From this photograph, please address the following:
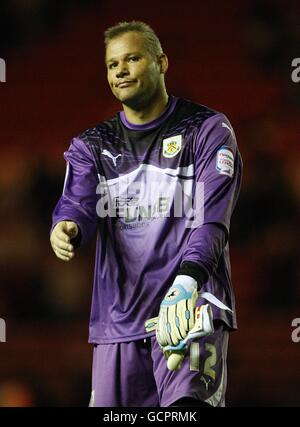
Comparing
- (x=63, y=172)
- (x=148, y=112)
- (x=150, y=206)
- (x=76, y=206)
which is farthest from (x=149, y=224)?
(x=63, y=172)

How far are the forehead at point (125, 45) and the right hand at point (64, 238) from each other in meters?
0.46

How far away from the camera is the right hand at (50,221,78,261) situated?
201 centimetres

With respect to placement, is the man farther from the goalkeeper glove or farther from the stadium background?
the stadium background

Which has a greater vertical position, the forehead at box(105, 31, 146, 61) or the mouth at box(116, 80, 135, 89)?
the forehead at box(105, 31, 146, 61)

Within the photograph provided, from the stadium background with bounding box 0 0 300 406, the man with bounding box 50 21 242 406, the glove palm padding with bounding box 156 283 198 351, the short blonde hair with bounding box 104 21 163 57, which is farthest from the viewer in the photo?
the stadium background with bounding box 0 0 300 406

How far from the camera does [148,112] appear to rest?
226cm

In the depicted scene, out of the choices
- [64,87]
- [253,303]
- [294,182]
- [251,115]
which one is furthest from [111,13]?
[253,303]

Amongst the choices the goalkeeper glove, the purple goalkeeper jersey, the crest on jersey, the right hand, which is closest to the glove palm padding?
the goalkeeper glove

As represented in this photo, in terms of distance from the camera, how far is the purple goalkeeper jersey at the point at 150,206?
2.10m

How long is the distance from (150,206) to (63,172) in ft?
3.32

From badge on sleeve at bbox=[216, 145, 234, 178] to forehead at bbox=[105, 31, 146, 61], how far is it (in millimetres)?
353

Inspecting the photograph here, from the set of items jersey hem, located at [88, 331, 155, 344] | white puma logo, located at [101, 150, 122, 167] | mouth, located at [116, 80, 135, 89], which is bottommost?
jersey hem, located at [88, 331, 155, 344]

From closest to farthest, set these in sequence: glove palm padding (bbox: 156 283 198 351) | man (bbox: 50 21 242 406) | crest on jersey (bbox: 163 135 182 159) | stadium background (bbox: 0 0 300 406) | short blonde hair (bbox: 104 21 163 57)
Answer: glove palm padding (bbox: 156 283 198 351)
man (bbox: 50 21 242 406)
crest on jersey (bbox: 163 135 182 159)
short blonde hair (bbox: 104 21 163 57)
stadium background (bbox: 0 0 300 406)

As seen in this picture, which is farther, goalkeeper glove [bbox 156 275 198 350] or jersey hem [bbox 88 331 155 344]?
jersey hem [bbox 88 331 155 344]
